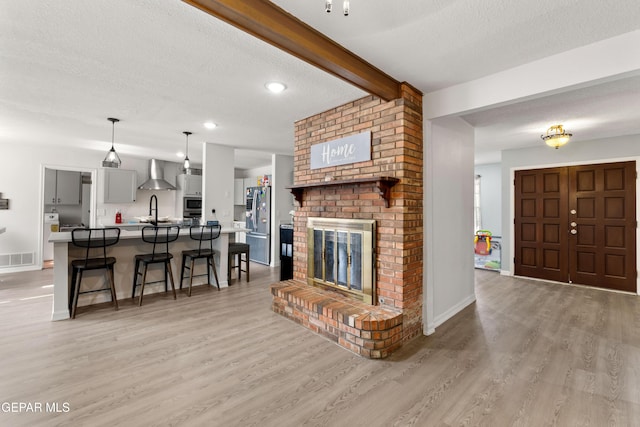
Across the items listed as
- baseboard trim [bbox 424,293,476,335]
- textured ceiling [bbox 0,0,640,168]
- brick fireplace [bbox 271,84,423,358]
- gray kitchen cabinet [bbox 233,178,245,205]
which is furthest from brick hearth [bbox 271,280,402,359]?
gray kitchen cabinet [bbox 233,178,245,205]

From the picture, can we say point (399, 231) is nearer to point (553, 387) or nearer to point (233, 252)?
point (553, 387)

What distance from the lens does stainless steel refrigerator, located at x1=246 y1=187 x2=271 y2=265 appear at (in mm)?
6422

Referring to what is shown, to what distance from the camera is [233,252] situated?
195 inches

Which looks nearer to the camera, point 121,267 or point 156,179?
point 121,267

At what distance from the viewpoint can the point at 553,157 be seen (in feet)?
16.7

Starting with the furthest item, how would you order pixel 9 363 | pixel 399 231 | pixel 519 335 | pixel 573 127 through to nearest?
pixel 573 127 → pixel 519 335 → pixel 399 231 → pixel 9 363

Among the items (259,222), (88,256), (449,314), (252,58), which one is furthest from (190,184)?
(449,314)

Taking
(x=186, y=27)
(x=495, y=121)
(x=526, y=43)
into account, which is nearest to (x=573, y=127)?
(x=495, y=121)

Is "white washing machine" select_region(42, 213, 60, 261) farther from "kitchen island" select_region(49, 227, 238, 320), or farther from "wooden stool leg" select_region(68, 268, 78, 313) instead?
"wooden stool leg" select_region(68, 268, 78, 313)

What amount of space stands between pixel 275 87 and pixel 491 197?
7382 millimetres

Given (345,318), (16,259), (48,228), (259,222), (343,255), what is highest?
(259,222)

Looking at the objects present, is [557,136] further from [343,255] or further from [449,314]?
[343,255]

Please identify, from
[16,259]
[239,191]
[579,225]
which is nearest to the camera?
[579,225]

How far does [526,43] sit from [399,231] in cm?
171
